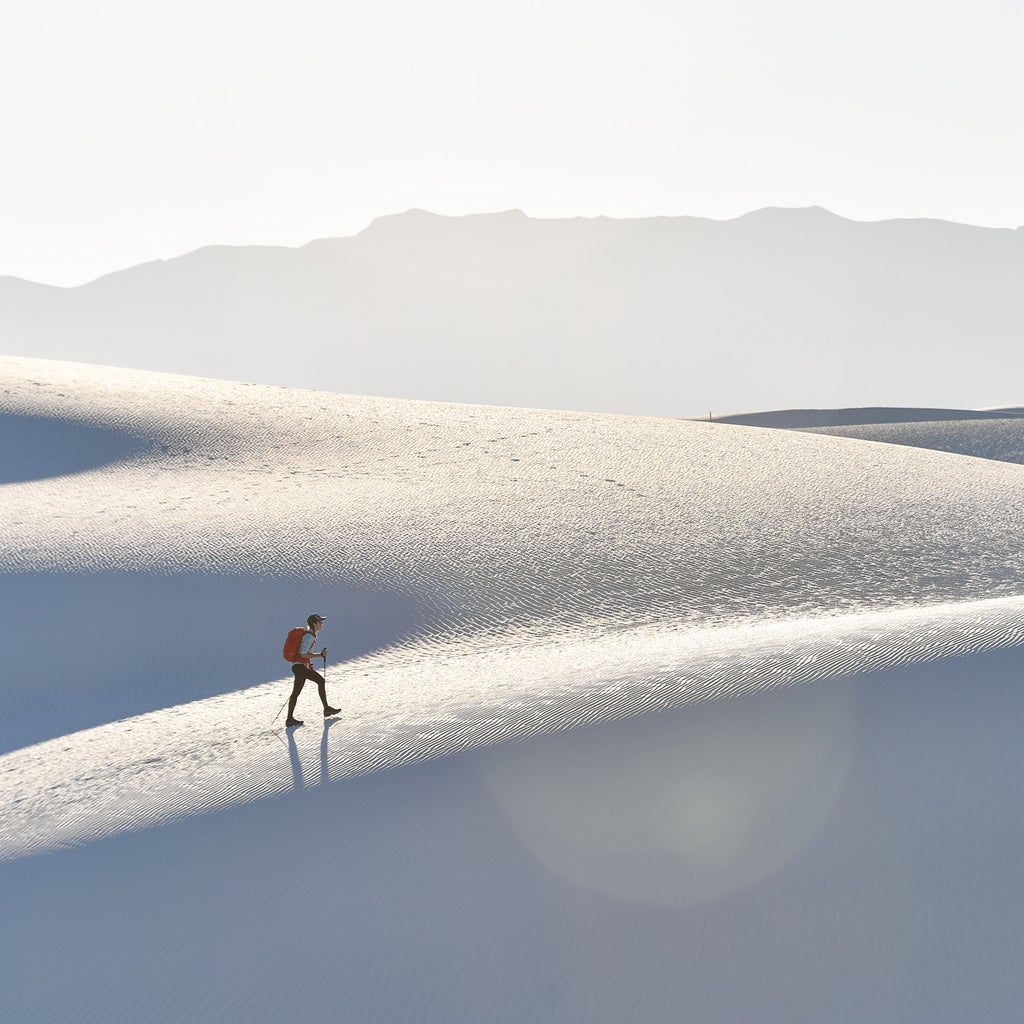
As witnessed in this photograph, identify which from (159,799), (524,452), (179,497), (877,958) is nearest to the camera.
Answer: (877,958)

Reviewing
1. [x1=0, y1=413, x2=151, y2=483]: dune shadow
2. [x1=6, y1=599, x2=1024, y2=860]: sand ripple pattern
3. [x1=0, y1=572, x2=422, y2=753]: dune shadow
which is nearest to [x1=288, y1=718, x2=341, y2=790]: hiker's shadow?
[x1=6, y1=599, x2=1024, y2=860]: sand ripple pattern

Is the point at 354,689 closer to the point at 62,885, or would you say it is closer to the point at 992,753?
the point at 62,885

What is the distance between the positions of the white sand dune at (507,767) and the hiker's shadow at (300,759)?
0.13 ft

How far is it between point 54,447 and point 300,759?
16716mm

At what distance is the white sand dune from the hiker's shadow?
1.6 inches

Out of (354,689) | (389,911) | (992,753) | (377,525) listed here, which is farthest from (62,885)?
(377,525)

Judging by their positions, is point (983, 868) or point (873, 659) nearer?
point (983, 868)

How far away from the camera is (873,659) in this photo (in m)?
9.17

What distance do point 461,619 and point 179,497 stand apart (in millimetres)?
7821

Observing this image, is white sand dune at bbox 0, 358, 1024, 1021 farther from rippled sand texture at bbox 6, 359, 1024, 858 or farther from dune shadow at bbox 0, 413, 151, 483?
dune shadow at bbox 0, 413, 151, 483

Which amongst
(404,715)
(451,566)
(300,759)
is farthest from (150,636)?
(300,759)

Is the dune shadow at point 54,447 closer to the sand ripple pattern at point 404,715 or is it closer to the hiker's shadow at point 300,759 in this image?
the sand ripple pattern at point 404,715

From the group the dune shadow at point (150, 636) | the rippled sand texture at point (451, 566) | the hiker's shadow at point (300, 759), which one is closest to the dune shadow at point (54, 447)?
the rippled sand texture at point (451, 566)

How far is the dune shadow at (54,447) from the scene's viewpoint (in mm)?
21469
